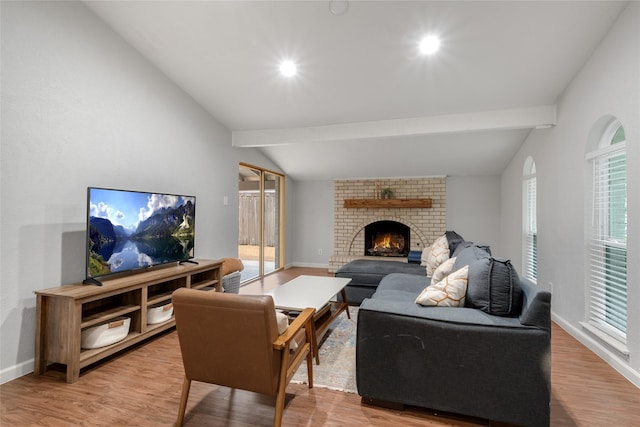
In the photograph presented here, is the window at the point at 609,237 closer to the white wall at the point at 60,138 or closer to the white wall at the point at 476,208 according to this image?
the white wall at the point at 476,208

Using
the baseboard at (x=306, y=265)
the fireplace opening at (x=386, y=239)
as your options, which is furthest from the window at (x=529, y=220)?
the baseboard at (x=306, y=265)

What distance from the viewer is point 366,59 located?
10.3 ft

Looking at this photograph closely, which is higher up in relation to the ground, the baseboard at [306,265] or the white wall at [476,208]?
the white wall at [476,208]

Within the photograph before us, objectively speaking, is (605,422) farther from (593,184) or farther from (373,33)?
(373,33)

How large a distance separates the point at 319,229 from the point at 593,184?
195 inches

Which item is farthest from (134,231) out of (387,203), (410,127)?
(387,203)

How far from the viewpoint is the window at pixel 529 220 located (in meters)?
4.62

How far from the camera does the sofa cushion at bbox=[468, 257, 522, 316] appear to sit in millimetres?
1869

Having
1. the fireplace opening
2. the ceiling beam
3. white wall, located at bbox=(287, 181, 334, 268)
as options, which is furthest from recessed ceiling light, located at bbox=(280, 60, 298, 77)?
the fireplace opening

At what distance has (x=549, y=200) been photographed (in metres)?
3.81

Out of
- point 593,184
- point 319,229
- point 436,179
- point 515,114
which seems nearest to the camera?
point 593,184

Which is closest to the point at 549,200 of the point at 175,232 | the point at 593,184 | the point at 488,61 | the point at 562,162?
the point at 562,162

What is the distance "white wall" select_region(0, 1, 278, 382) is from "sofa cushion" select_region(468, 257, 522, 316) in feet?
10.3

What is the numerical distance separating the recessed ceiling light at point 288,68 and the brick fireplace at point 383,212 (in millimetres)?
3598
